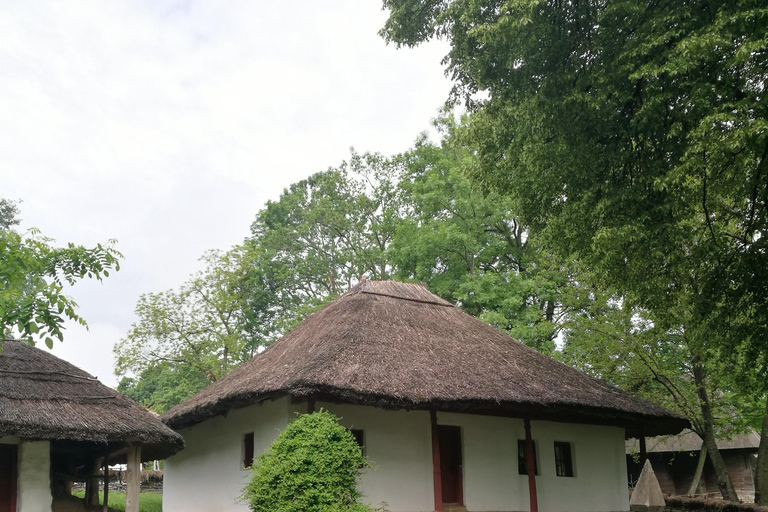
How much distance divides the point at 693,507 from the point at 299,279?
20641mm

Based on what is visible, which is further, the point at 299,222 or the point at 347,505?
the point at 299,222

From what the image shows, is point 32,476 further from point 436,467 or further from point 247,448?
point 436,467

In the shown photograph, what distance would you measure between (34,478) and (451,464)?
7923 mm

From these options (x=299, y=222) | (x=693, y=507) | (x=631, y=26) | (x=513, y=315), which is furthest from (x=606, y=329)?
(x=299, y=222)

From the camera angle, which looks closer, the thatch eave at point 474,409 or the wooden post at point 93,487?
the thatch eave at point 474,409

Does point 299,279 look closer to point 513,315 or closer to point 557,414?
point 513,315

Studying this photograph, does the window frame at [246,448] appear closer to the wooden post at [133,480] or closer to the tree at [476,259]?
the wooden post at [133,480]

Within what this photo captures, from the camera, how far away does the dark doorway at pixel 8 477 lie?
12.1 meters

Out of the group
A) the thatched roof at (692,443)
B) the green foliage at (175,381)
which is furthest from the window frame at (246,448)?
the thatched roof at (692,443)

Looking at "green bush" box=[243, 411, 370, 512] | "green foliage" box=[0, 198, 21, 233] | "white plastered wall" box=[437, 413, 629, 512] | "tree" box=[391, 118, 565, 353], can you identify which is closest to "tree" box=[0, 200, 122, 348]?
"green bush" box=[243, 411, 370, 512]

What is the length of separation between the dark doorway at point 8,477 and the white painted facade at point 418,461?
13.5 ft

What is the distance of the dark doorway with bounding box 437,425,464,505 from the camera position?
47.4 ft

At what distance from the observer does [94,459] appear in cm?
1491

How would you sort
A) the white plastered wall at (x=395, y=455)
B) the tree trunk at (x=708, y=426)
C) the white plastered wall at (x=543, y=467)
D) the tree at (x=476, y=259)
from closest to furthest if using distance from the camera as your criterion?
1. the white plastered wall at (x=395, y=455)
2. the white plastered wall at (x=543, y=467)
3. the tree trunk at (x=708, y=426)
4. the tree at (x=476, y=259)
